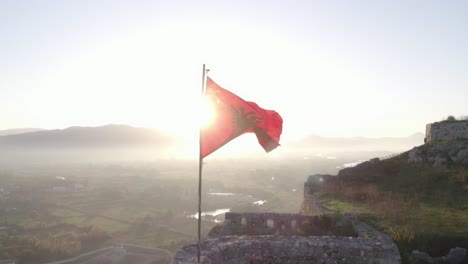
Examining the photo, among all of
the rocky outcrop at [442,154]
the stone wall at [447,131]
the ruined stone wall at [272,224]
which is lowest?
the ruined stone wall at [272,224]

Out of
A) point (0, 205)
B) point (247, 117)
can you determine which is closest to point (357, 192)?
point (247, 117)

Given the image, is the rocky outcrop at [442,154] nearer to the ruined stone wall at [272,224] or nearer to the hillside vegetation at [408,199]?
the hillside vegetation at [408,199]

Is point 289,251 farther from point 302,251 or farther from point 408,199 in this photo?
point 408,199

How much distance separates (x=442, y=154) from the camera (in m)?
26.8

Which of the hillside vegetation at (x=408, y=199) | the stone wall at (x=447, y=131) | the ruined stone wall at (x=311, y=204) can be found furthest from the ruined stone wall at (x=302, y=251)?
the stone wall at (x=447, y=131)

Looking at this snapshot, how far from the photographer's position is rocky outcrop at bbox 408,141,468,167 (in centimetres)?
2587

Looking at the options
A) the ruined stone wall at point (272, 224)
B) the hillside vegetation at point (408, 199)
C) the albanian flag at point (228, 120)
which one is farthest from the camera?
the ruined stone wall at point (272, 224)

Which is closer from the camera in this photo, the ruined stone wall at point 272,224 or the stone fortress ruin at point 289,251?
the stone fortress ruin at point 289,251

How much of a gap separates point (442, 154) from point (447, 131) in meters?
3.70

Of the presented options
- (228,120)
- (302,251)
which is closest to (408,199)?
(302,251)

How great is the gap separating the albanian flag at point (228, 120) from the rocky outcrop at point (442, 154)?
2174 cm

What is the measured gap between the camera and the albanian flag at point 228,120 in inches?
375

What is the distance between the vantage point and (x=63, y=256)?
72.4m

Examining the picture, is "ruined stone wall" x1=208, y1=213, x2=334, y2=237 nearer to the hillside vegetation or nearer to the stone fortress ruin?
the hillside vegetation
